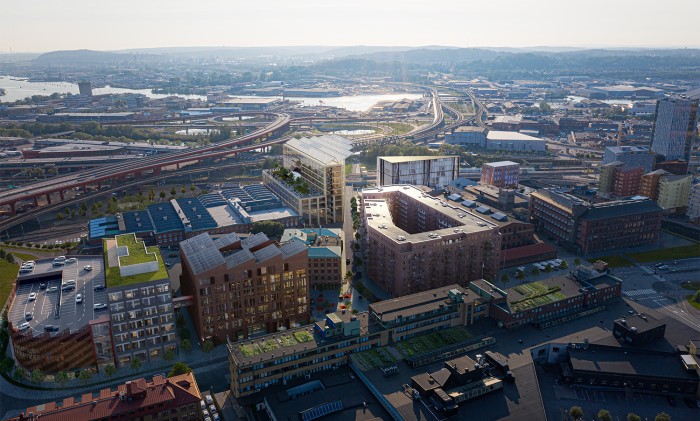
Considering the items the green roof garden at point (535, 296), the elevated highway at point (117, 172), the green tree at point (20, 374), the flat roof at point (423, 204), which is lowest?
the green tree at point (20, 374)

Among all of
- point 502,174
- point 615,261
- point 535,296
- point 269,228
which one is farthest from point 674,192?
point 269,228

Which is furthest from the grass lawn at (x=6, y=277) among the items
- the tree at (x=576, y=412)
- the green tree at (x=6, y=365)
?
the tree at (x=576, y=412)

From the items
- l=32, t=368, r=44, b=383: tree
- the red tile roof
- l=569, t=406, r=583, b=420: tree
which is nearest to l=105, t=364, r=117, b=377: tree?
l=32, t=368, r=44, b=383: tree

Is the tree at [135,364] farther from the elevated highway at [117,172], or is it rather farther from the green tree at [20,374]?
the elevated highway at [117,172]

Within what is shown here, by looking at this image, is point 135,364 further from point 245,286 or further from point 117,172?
point 117,172

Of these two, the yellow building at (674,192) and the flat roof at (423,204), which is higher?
the flat roof at (423,204)

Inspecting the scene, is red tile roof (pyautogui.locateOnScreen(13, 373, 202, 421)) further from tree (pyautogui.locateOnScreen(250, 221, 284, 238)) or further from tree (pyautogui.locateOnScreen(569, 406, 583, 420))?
tree (pyautogui.locateOnScreen(250, 221, 284, 238))

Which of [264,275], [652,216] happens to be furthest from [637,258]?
[264,275]
